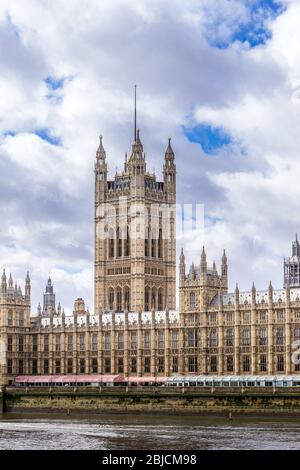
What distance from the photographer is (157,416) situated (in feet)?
476

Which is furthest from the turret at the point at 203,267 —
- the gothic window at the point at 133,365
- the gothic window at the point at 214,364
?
the gothic window at the point at 133,365

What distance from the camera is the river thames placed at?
336 ft

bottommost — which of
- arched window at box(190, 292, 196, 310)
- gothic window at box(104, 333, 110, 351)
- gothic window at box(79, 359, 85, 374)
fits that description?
gothic window at box(79, 359, 85, 374)

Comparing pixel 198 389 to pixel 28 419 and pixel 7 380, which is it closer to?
pixel 28 419

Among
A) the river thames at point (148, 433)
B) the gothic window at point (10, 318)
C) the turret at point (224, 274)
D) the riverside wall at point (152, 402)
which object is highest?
the turret at point (224, 274)

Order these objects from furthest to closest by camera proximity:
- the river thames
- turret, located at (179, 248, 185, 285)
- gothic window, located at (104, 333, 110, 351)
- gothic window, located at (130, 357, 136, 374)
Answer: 1. gothic window, located at (104, 333, 110, 351)
2. gothic window, located at (130, 357, 136, 374)
3. turret, located at (179, 248, 185, 285)
4. the river thames

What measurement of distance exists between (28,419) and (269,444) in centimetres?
4951

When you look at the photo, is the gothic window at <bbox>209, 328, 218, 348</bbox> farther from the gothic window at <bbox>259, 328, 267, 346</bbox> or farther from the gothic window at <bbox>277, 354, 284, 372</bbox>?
the gothic window at <bbox>277, 354, 284, 372</bbox>

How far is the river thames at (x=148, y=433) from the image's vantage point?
102562 millimetres

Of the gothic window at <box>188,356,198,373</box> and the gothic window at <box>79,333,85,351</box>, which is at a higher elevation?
the gothic window at <box>79,333,85,351</box>

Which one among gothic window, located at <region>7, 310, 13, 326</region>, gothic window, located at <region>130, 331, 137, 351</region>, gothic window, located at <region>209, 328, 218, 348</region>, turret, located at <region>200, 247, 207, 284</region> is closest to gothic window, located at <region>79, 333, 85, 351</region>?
gothic window, located at <region>130, 331, 137, 351</region>

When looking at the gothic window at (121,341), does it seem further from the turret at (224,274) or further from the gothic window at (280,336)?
the gothic window at (280,336)

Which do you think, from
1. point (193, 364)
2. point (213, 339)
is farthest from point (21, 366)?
point (213, 339)
